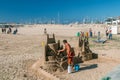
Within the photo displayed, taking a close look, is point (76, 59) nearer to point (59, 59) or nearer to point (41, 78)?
point (59, 59)

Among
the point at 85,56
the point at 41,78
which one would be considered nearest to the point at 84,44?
the point at 85,56

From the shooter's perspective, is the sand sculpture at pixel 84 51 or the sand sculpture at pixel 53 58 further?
the sand sculpture at pixel 84 51

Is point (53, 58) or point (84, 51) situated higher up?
point (84, 51)

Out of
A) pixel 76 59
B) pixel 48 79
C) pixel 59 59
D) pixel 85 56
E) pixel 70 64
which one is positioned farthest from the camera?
pixel 85 56

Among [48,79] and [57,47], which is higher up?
[57,47]

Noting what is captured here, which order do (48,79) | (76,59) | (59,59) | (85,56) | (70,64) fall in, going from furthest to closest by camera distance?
1. (85,56)
2. (76,59)
3. (59,59)
4. (70,64)
5. (48,79)

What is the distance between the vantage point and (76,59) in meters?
14.6

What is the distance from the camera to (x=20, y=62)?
15742 millimetres

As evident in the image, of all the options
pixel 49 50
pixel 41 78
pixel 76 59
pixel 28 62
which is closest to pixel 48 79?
pixel 41 78

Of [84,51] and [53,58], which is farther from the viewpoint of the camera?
[84,51]

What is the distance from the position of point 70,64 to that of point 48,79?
1558 millimetres

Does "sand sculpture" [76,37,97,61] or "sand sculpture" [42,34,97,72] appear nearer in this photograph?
"sand sculpture" [42,34,97,72]

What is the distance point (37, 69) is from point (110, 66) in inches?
164

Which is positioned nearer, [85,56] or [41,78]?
[41,78]
